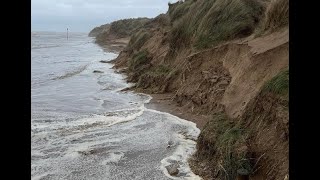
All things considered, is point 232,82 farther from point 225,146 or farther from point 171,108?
point 225,146

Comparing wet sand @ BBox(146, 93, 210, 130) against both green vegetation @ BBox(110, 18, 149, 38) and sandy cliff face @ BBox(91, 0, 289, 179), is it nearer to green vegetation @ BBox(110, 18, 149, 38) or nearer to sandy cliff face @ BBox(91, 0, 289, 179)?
sandy cliff face @ BBox(91, 0, 289, 179)

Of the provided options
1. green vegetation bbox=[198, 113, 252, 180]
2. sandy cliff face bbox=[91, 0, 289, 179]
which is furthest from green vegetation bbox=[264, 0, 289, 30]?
green vegetation bbox=[198, 113, 252, 180]

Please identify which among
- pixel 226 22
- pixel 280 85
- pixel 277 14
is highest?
pixel 277 14

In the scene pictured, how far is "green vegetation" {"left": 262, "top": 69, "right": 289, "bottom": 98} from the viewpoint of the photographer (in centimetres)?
593

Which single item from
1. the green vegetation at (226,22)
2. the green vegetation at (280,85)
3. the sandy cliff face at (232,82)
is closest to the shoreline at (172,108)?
the sandy cliff face at (232,82)

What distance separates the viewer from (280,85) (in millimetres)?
6055

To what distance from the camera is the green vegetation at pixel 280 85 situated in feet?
19.4

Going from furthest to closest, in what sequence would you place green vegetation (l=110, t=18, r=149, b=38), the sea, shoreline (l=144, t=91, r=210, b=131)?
green vegetation (l=110, t=18, r=149, b=38), shoreline (l=144, t=91, r=210, b=131), the sea

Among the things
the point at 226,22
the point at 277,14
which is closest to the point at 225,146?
the point at 277,14

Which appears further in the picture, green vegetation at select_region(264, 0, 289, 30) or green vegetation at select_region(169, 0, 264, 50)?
green vegetation at select_region(169, 0, 264, 50)

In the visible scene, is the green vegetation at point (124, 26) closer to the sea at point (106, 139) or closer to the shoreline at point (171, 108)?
the shoreline at point (171, 108)

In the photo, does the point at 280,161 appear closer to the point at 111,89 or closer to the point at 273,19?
the point at 273,19

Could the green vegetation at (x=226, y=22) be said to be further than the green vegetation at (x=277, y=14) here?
Yes
